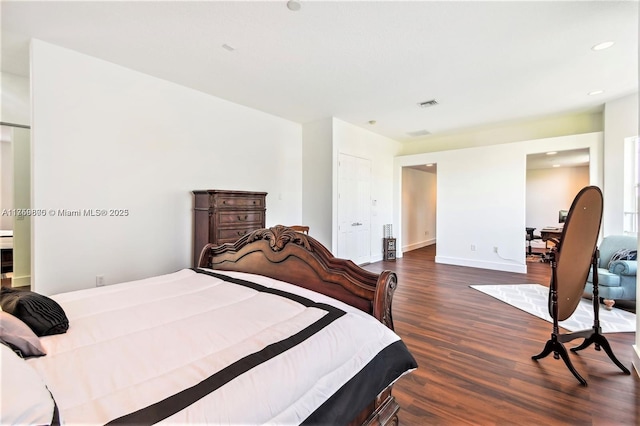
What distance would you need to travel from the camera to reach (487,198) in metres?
5.82

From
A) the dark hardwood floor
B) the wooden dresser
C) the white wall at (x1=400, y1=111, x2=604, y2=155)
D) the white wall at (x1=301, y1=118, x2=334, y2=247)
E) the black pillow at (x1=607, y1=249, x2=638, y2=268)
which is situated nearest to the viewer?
the dark hardwood floor

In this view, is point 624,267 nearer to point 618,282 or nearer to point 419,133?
point 618,282

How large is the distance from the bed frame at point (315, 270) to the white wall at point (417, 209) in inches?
238

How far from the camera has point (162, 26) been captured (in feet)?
8.42

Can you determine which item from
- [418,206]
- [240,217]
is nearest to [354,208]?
[240,217]

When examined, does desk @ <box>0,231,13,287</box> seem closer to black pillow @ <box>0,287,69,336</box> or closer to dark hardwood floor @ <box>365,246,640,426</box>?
black pillow @ <box>0,287,69,336</box>

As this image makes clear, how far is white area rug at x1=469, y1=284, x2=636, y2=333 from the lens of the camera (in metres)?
3.00

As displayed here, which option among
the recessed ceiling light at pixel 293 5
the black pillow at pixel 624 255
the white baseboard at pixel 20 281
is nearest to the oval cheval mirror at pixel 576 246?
the black pillow at pixel 624 255

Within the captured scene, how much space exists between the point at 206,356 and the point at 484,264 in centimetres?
612

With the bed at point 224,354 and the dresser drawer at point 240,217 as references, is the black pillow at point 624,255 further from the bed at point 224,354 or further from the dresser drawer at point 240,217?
the dresser drawer at point 240,217

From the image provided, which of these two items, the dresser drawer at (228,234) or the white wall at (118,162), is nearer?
the white wall at (118,162)

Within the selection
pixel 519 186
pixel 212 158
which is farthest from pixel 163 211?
pixel 519 186

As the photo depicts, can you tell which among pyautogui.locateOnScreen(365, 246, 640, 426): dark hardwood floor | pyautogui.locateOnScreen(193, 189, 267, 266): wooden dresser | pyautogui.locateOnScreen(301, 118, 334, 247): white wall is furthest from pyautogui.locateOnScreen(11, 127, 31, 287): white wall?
pyautogui.locateOnScreen(365, 246, 640, 426): dark hardwood floor

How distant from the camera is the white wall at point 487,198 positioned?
5301 millimetres
